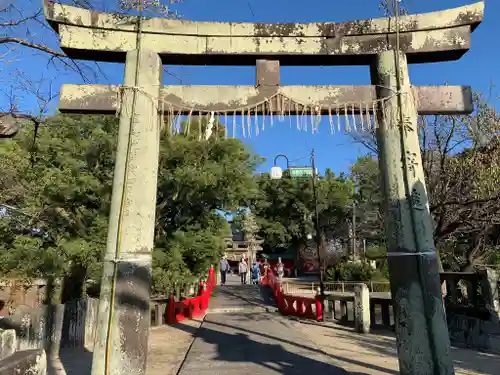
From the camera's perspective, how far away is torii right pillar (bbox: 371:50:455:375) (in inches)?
169

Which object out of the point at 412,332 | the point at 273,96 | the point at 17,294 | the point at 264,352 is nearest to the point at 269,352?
the point at 264,352

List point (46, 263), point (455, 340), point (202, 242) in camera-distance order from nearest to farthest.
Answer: point (455, 340), point (46, 263), point (202, 242)

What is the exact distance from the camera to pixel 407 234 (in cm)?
458

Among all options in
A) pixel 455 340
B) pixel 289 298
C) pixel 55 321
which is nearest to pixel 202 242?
pixel 289 298

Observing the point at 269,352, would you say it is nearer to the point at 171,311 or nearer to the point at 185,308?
the point at 171,311

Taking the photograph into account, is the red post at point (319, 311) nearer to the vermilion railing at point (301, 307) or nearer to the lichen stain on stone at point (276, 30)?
the vermilion railing at point (301, 307)

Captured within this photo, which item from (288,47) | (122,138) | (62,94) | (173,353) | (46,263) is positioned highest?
(288,47)

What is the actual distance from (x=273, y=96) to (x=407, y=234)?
226cm

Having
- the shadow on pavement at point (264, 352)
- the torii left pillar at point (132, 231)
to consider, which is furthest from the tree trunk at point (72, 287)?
the torii left pillar at point (132, 231)

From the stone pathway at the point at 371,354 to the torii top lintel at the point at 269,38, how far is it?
14.6 feet

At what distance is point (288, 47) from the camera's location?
16.8 feet

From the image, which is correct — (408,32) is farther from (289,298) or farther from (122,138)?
(289,298)

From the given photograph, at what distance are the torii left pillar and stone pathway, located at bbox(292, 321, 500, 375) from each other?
130 inches

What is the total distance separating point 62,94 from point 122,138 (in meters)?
0.93
